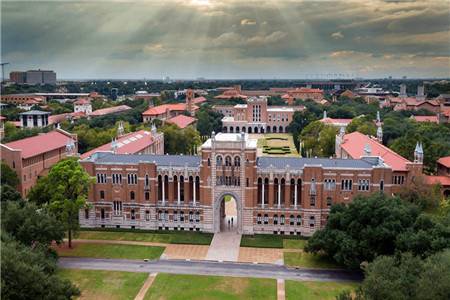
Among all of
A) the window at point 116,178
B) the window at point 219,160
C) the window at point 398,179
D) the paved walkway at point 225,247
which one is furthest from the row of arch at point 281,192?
the window at point 116,178

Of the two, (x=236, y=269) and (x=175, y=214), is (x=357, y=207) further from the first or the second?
(x=175, y=214)

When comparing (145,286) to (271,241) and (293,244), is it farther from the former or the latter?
(293,244)

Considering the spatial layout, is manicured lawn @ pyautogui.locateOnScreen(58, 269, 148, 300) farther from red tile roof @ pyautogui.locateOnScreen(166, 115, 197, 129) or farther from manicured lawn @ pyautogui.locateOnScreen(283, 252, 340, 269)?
red tile roof @ pyautogui.locateOnScreen(166, 115, 197, 129)

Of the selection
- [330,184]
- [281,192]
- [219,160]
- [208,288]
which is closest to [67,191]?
[219,160]

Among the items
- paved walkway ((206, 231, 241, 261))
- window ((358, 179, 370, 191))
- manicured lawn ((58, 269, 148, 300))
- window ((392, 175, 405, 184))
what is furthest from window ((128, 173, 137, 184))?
window ((392, 175, 405, 184))

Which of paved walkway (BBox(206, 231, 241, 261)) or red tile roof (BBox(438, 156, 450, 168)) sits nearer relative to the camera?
paved walkway (BBox(206, 231, 241, 261))

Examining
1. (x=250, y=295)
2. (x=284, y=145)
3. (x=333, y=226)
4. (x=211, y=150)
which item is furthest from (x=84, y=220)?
(x=284, y=145)
